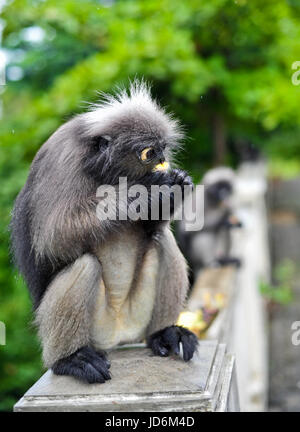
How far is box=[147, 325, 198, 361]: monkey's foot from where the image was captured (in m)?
3.03

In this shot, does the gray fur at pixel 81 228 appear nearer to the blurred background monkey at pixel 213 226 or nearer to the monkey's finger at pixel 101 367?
the monkey's finger at pixel 101 367

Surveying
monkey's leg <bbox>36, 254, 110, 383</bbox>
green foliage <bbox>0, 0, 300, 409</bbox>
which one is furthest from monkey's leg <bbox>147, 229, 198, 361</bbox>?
green foliage <bbox>0, 0, 300, 409</bbox>

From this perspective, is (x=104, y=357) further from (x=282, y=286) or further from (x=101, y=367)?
(x=282, y=286)

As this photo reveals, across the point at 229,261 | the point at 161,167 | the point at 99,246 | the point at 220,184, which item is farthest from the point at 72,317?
the point at 220,184

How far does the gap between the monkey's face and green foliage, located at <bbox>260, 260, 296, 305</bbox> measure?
4854 mm

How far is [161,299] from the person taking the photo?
324 centimetres

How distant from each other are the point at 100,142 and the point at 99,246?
53 cm

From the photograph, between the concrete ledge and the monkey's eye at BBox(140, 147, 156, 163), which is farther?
the monkey's eye at BBox(140, 147, 156, 163)

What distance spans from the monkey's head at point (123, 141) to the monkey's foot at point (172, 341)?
85 cm

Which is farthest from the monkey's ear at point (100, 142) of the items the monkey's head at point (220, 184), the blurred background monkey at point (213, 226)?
the monkey's head at point (220, 184)

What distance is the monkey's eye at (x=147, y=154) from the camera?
9.83ft

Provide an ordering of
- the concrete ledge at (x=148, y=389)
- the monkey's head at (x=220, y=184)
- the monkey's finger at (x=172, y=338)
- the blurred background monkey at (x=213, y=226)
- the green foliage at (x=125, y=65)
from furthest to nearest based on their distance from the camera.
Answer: the monkey's head at (x=220, y=184), the blurred background monkey at (x=213, y=226), the green foliage at (x=125, y=65), the monkey's finger at (x=172, y=338), the concrete ledge at (x=148, y=389)

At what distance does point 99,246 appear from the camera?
307 cm

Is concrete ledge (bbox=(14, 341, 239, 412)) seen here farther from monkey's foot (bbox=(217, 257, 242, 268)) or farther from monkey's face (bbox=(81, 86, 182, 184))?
monkey's foot (bbox=(217, 257, 242, 268))
